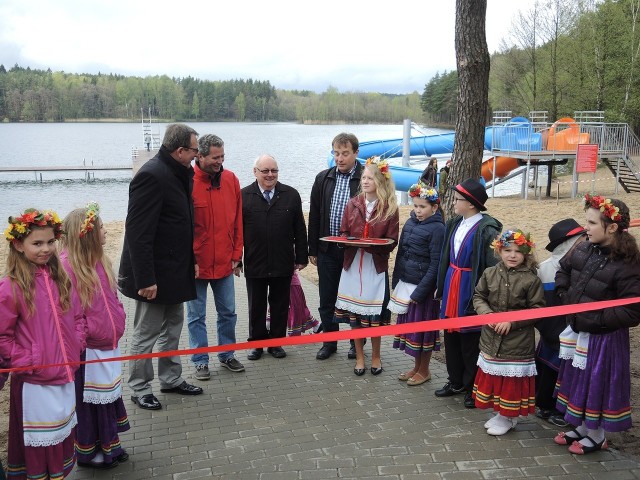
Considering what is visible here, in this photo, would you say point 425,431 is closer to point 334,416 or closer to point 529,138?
point 334,416

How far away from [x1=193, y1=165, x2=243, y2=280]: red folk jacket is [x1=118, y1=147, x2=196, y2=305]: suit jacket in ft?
1.09

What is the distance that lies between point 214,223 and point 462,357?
2.41 metres

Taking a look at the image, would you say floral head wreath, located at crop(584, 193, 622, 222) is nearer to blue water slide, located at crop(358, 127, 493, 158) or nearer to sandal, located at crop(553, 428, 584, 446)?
sandal, located at crop(553, 428, 584, 446)

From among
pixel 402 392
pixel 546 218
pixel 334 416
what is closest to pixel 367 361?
pixel 402 392

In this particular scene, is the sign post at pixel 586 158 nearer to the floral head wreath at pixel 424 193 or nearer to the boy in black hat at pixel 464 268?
the floral head wreath at pixel 424 193

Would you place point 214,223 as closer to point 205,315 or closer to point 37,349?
point 205,315

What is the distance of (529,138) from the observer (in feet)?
68.9

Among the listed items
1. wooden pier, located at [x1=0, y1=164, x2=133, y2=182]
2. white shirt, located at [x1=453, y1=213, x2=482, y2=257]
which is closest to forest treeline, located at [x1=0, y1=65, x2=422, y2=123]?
wooden pier, located at [x1=0, y1=164, x2=133, y2=182]

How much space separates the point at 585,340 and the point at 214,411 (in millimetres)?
2789

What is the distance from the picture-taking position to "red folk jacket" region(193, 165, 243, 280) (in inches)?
207

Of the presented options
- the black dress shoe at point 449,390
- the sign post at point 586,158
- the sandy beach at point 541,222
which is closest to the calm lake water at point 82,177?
the sandy beach at point 541,222

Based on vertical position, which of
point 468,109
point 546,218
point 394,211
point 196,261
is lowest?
point 546,218

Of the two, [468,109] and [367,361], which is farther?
[468,109]

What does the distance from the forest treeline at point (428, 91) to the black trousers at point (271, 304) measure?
4199 mm
